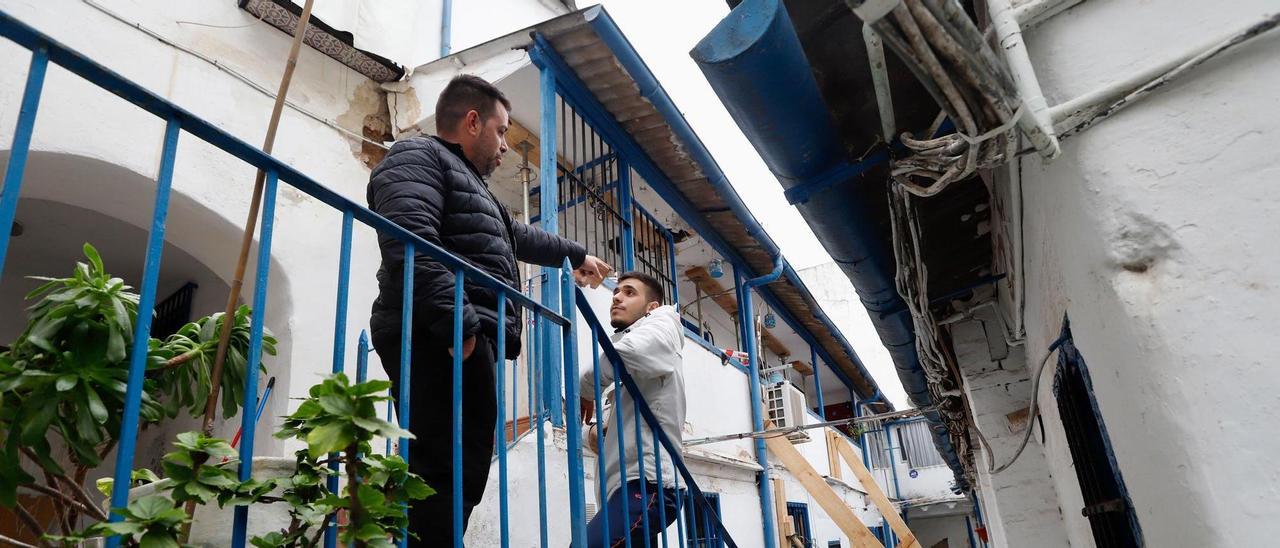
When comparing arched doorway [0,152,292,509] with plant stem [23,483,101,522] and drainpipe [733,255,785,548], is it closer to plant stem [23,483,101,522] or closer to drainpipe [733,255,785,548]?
plant stem [23,483,101,522]

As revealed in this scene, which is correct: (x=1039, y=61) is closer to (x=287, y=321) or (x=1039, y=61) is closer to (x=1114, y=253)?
(x=1114, y=253)

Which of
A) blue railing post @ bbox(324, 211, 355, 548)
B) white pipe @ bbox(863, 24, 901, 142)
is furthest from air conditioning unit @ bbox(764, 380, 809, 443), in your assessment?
blue railing post @ bbox(324, 211, 355, 548)

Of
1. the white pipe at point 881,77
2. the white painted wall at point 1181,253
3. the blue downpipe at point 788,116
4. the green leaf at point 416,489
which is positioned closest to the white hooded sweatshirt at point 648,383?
the blue downpipe at point 788,116

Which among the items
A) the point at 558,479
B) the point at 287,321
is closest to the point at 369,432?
the point at 558,479

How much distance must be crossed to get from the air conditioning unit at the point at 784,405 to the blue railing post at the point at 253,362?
316 inches

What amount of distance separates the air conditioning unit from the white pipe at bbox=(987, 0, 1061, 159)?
7394 millimetres

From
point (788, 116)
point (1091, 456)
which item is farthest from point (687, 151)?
point (1091, 456)

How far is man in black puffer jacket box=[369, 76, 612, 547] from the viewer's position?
2.06 m

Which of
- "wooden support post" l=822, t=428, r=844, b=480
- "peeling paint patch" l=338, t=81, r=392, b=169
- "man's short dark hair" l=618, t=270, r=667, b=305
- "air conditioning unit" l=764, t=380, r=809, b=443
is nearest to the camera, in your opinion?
"man's short dark hair" l=618, t=270, r=667, b=305

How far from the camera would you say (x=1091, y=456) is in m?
2.72

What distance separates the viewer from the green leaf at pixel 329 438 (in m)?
1.24

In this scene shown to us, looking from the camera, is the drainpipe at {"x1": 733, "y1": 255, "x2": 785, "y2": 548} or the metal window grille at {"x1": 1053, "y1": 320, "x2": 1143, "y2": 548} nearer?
the metal window grille at {"x1": 1053, "y1": 320, "x2": 1143, "y2": 548}

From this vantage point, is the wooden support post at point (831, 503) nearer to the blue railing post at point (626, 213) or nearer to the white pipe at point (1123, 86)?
the blue railing post at point (626, 213)

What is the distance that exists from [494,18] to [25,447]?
656cm
